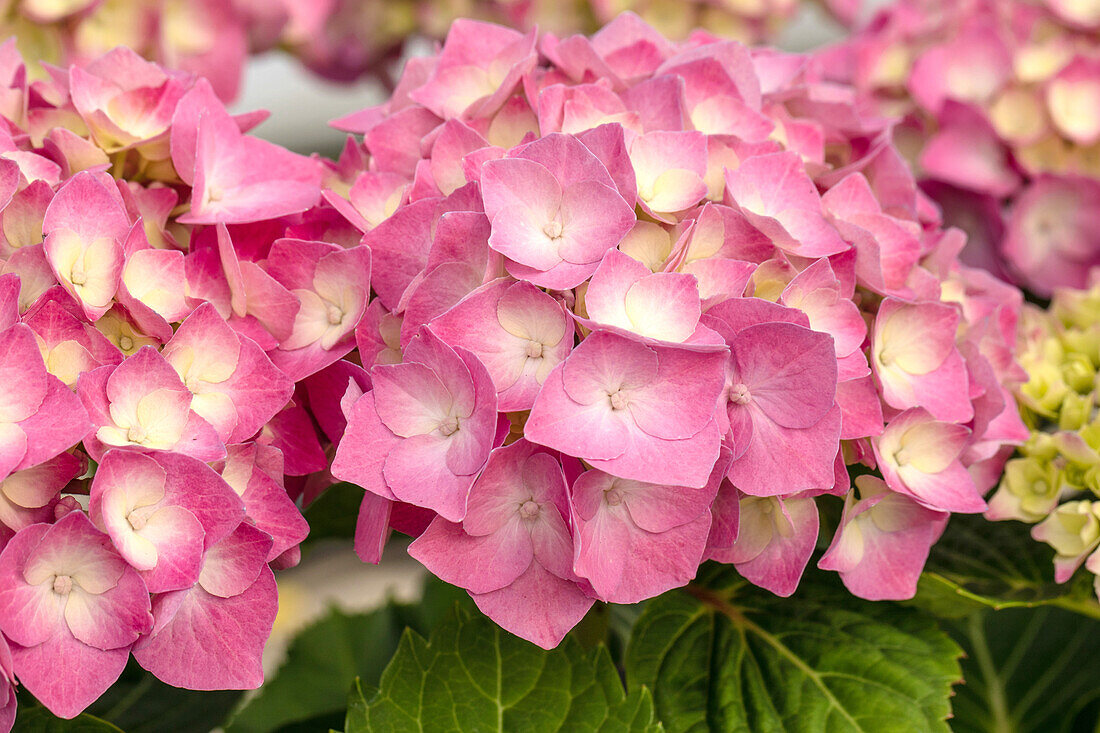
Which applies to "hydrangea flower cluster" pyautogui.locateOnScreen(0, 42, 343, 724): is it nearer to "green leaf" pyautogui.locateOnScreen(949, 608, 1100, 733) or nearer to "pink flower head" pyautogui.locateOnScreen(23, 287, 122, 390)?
"pink flower head" pyautogui.locateOnScreen(23, 287, 122, 390)

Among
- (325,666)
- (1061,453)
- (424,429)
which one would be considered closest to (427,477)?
(424,429)

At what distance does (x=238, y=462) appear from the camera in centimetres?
40

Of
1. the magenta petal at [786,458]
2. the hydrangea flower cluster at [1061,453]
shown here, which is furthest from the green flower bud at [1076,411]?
the magenta petal at [786,458]

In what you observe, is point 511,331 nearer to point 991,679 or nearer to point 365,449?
point 365,449

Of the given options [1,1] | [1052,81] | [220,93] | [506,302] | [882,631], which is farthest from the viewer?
[220,93]

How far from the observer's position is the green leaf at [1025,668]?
72 centimetres

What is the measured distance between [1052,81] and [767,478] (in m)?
0.45

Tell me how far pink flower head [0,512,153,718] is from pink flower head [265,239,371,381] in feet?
0.35

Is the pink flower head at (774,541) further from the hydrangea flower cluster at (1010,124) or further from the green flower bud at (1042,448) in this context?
the hydrangea flower cluster at (1010,124)

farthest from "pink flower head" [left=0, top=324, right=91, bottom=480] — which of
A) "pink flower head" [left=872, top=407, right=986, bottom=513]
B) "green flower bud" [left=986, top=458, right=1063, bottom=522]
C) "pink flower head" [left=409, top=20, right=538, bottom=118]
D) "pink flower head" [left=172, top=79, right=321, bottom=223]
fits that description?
"green flower bud" [left=986, top=458, right=1063, bottom=522]

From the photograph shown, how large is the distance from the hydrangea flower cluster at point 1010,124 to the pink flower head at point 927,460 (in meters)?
0.30

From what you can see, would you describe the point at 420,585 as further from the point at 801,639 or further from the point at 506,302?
the point at 506,302

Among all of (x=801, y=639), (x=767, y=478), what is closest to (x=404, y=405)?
(x=767, y=478)

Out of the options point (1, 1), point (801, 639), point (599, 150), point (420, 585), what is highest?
point (599, 150)
